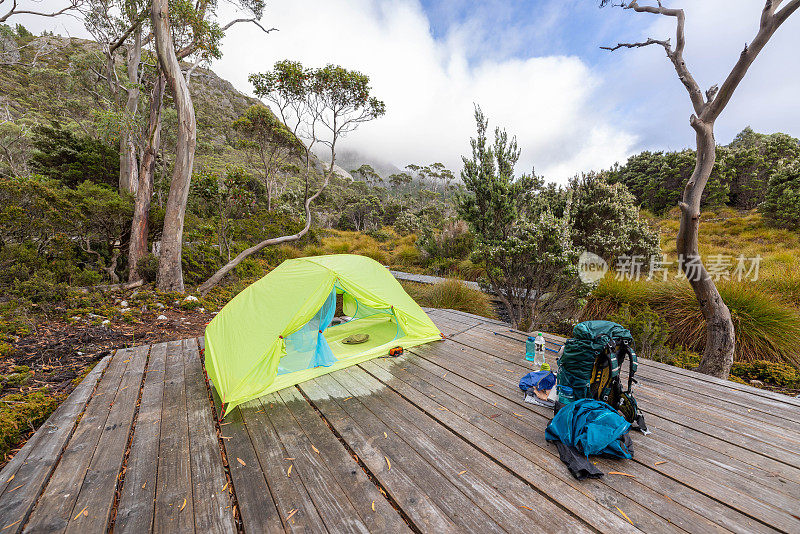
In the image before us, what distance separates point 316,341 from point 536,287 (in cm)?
362

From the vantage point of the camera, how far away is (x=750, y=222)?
12258 mm

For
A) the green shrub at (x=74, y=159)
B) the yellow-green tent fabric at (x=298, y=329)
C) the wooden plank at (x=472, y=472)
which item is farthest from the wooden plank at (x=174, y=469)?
the green shrub at (x=74, y=159)

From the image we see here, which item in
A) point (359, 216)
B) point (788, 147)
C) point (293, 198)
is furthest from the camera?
point (359, 216)

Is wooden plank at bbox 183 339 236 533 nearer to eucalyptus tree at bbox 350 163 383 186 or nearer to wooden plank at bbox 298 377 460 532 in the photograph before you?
wooden plank at bbox 298 377 460 532

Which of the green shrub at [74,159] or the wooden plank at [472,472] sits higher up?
the green shrub at [74,159]

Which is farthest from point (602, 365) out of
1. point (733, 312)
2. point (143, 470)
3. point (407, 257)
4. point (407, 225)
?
point (407, 225)

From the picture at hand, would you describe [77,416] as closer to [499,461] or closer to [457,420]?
[457,420]

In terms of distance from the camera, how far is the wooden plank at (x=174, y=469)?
1572mm

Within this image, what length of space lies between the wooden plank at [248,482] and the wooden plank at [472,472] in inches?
36.1

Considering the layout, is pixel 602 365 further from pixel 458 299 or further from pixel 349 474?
pixel 458 299

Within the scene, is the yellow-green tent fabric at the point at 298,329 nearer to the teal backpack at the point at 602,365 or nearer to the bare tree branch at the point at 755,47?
the teal backpack at the point at 602,365

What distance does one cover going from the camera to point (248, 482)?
71.3 inches

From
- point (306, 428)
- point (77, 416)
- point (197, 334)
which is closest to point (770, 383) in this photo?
point (306, 428)

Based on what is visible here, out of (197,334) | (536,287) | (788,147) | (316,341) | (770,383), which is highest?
(788,147)
